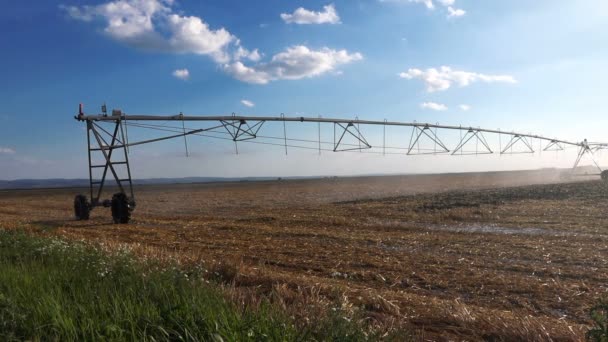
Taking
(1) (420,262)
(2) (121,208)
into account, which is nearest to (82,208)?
(2) (121,208)

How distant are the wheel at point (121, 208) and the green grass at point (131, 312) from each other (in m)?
14.1

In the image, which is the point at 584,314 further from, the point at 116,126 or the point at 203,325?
the point at 116,126

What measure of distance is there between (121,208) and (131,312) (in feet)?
55.4

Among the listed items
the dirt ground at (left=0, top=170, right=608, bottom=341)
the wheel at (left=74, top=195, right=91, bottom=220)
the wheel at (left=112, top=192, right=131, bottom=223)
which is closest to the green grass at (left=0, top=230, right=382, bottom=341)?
the dirt ground at (left=0, top=170, right=608, bottom=341)

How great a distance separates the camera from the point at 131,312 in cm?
496

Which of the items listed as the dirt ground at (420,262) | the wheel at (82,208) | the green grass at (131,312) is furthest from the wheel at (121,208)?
the green grass at (131,312)

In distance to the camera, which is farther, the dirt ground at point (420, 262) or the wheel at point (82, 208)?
the wheel at point (82, 208)

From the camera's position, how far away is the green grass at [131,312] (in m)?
4.51

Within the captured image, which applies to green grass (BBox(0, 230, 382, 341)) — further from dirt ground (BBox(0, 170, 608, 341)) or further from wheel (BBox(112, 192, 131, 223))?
wheel (BBox(112, 192, 131, 223))

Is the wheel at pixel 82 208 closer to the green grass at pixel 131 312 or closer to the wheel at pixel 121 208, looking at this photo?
the wheel at pixel 121 208

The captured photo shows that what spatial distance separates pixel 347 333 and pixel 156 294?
244 centimetres

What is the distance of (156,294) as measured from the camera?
5.67m

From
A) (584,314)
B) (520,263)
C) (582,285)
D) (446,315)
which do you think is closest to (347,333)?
(446,315)

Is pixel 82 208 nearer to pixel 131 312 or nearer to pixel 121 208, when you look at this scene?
pixel 121 208
